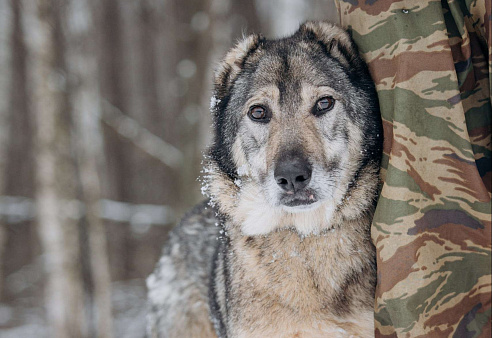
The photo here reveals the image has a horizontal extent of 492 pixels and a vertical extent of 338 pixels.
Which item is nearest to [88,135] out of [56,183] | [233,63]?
[56,183]

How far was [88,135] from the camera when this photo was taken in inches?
261

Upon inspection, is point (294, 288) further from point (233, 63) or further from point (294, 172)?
point (233, 63)

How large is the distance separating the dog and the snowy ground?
18.5ft

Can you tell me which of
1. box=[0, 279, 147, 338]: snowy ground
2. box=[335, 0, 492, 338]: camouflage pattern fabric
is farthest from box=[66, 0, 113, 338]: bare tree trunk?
box=[335, 0, 492, 338]: camouflage pattern fabric

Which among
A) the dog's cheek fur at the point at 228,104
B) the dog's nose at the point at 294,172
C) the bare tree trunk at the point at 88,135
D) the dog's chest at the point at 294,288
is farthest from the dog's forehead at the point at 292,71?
the bare tree trunk at the point at 88,135

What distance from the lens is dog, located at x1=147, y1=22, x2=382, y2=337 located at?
7.37 ft

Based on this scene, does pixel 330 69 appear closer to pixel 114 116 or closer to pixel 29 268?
pixel 114 116

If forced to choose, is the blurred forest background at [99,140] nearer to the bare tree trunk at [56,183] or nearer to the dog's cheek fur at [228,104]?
the bare tree trunk at [56,183]

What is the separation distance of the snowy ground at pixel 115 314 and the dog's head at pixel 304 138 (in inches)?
227

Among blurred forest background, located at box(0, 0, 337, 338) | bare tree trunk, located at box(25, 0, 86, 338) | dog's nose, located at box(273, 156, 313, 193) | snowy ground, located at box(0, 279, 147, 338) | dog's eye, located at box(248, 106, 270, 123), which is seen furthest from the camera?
snowy ground, located at box(0, 279, 147, 338)

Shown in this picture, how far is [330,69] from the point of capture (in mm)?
2426

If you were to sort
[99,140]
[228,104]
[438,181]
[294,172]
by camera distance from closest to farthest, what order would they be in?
1. [438,181]
2. [294,172]
3. [228,104]
4. [99,140]

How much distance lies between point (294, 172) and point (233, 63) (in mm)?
983

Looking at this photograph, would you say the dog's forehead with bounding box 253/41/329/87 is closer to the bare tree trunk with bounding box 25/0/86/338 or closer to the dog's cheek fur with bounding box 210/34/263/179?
the dog's cheek fur with bounding box 210/34/263/179
